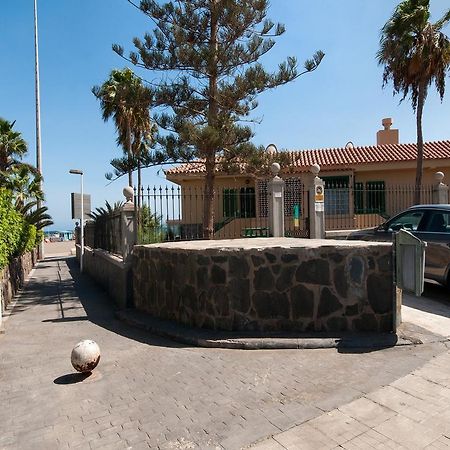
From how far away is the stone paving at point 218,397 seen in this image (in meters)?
3.31

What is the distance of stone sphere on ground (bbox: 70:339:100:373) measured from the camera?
4664 millimetres

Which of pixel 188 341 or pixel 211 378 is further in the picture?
pixel 188 341

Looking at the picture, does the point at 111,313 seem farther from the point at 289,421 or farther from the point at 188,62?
the point at 188,62

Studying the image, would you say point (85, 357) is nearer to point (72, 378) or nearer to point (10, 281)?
point (72, 378)

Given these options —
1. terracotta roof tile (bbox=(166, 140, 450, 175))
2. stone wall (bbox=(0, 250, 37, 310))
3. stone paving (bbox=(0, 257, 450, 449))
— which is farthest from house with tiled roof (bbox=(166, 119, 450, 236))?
stone paving (bbox=(0, 257, 450, 449))

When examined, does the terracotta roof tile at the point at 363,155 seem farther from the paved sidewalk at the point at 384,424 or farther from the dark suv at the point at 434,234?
the paved sidewalk at the point at 384,424

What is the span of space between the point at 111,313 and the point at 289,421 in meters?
5.90

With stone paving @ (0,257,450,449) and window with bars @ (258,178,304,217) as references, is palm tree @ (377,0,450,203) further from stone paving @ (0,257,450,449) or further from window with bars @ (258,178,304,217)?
stone paving @ (0,257,450,449)

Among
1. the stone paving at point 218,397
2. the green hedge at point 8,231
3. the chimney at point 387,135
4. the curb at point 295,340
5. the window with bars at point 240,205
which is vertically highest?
the chimney at point 387,135

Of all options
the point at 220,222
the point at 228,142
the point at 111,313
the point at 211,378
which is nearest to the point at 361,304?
the point at 211,378

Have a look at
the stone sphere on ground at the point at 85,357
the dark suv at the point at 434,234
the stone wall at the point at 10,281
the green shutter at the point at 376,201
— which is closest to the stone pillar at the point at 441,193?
the green shutter at the point at 376,201

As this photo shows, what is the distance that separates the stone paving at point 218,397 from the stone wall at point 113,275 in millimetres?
2513

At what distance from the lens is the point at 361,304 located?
5680 millimetres

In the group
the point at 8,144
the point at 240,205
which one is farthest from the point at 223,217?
the point at 8,144
